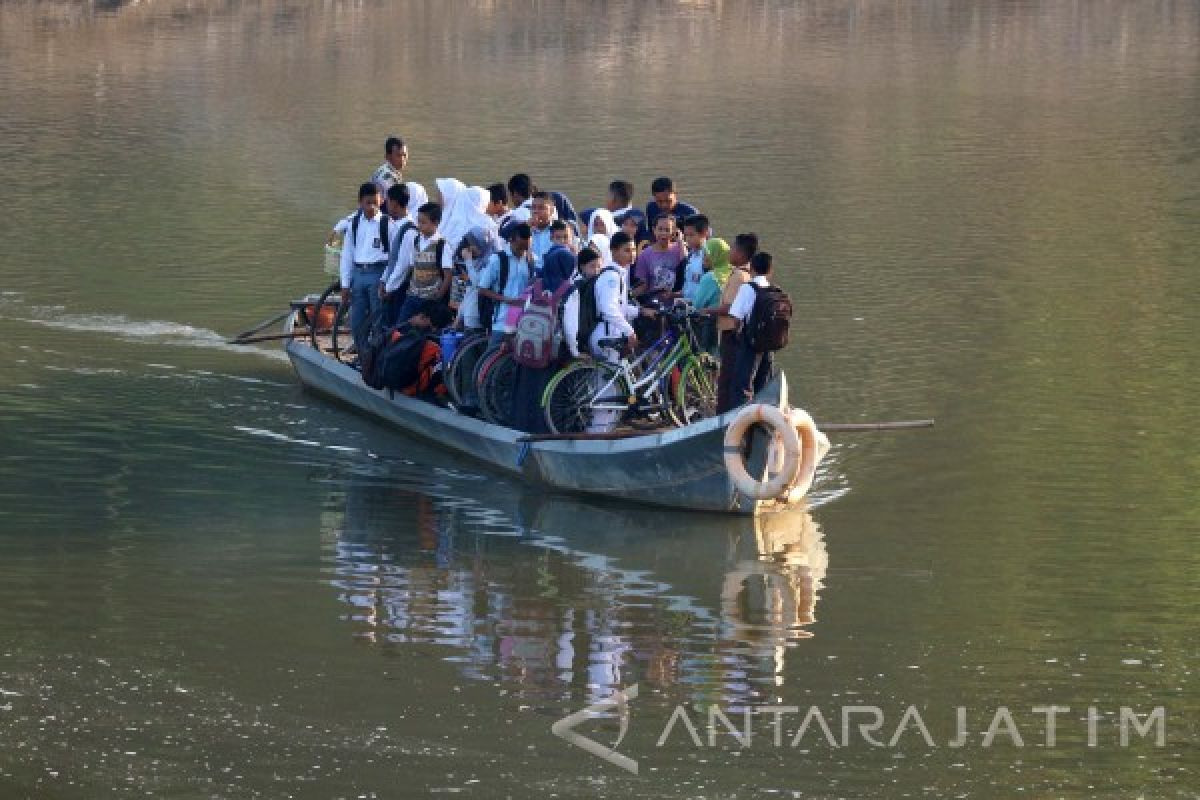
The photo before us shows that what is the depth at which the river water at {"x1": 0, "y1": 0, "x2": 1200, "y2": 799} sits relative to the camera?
37.9 feet

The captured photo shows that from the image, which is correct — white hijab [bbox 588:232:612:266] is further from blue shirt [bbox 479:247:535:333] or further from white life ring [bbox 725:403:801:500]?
white life ring [bbox 725:403:801:500]

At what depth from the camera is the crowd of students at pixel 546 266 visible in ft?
51.7

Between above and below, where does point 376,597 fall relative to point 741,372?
below

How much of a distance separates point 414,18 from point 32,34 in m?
8.91

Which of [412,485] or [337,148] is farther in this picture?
[337,148]

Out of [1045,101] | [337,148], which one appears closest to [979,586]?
[337,148]

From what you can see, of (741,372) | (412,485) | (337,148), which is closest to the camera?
(741,372)

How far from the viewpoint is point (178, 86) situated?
42.7 metres

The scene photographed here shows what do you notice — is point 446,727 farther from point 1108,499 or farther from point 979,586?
point 1108,499

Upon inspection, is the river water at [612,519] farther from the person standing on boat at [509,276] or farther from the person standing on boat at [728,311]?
the person standing on boat at [509,276]

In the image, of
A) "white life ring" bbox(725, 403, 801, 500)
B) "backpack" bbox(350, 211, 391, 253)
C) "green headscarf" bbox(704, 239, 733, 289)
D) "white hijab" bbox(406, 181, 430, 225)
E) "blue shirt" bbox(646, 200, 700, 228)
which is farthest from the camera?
"backpack" bbox(350, 211, 391, 253)

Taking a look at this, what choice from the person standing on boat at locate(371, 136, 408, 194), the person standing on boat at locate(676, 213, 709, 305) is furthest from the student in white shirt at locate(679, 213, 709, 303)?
the person standing on boat at locate(371, 136, 408, 194)

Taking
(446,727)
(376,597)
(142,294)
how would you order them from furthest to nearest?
(142,294) → (376,597) → (446,727)

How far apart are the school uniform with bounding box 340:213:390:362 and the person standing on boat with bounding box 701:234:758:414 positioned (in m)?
3.73
